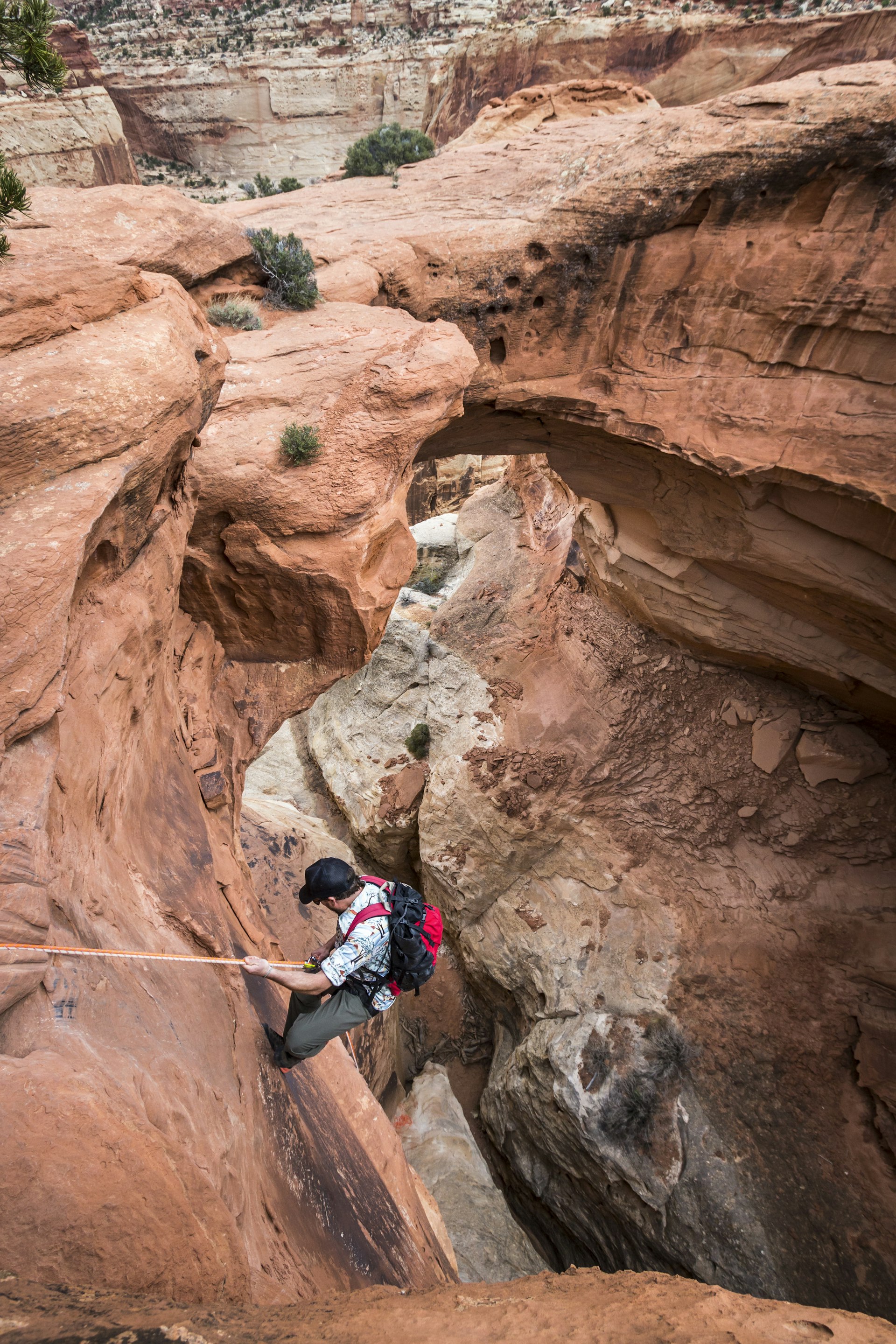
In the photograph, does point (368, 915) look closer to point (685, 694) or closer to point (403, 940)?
point (403, 940)

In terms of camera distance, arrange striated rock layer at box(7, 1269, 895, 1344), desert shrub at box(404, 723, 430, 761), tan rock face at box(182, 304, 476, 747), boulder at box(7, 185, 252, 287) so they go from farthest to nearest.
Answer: desert shrub at box(404, 723, 430, 761), tan rock face at box(182, 304, 476, 747), boulder at box(7, 185, 252, 287), striated rock layer at box(7, 1269, 895, 1344)

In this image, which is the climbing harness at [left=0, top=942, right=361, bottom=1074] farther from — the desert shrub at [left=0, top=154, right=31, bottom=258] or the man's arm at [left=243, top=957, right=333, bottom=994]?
the desert shrub at [left=0, top=154, right=31, bottom=258]

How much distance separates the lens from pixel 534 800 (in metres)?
12.9

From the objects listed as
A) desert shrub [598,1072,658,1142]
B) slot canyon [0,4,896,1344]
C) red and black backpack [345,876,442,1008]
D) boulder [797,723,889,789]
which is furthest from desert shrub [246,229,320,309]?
desert shrub [598,1072,658,1142]

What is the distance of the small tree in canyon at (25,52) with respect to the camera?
3840 mm

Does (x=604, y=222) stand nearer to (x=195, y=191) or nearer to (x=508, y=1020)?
(x=508, y=1020)

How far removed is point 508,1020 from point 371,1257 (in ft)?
28.4

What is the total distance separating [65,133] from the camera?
2109 cm

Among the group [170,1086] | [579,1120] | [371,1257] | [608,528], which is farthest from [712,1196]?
[608,528]

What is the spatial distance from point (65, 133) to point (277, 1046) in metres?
29.1

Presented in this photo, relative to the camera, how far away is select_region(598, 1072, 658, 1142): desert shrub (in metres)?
9.66

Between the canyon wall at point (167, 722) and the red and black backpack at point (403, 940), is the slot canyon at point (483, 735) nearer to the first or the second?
the canyon wall at point (167, 722)

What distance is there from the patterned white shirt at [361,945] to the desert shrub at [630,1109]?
24.4ft

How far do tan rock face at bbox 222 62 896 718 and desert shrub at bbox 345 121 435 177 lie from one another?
2.27 feet
